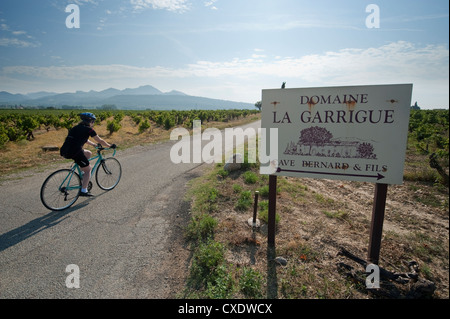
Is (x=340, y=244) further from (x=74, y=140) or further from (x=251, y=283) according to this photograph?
(x=74, y=140)

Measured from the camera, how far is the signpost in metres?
2.98

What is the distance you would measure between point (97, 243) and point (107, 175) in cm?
293

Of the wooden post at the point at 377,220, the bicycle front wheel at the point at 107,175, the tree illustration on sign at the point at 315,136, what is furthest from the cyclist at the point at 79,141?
the wooden post at the point at 377,220

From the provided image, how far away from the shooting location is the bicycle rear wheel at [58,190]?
481 centimetres

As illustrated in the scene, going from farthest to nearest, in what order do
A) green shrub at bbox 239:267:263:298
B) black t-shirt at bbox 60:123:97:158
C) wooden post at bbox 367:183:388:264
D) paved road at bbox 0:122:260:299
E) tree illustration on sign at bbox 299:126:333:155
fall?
black t-shirt at bbox 60:123:97:158, tree illustration on sign at bbox 299:126:333:155, wooden post at bbox 367:183:388:264, paved road at bbox 0:122:260:299, green shrub at bbox 239:267:263:298

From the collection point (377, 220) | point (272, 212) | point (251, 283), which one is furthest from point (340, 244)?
point (251, 283)

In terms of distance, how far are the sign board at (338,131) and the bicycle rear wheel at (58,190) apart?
174 inches

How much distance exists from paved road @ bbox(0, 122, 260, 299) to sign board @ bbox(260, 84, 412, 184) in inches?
86.5

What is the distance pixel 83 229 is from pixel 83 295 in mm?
1769

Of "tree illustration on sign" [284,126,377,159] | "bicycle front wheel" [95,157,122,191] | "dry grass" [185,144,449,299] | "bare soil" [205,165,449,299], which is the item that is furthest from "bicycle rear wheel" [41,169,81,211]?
"tree illustration on sign" [284,126,377,159]

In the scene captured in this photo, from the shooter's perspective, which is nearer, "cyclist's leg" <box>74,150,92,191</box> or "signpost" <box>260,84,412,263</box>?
"signpost" <box>260,84,412,263</box>

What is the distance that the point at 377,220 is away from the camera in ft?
10.4

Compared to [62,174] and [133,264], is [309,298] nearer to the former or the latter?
[133,264]

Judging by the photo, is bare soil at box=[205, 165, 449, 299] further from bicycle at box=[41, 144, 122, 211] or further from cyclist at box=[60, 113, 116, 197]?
bicycle at box=[41, 144, 122, 211]
